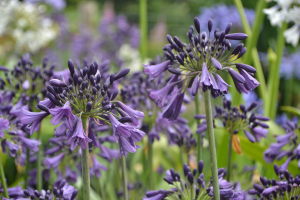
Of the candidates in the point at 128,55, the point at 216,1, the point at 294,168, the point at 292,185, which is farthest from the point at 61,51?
the point at 292,185

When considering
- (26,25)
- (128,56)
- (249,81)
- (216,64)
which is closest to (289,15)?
(249,81)

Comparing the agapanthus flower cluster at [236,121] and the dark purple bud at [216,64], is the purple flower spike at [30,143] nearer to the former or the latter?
the agapanthus flower cluster at [236,121]

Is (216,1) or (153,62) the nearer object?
(153,62)

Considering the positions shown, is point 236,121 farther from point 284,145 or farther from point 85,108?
point 85,108

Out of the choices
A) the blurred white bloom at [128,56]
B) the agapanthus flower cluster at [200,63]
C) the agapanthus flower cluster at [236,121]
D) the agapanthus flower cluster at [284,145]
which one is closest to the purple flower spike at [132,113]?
the agapanthus flower cluster at [200,63]

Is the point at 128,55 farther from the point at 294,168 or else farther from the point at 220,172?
the point at 220,172

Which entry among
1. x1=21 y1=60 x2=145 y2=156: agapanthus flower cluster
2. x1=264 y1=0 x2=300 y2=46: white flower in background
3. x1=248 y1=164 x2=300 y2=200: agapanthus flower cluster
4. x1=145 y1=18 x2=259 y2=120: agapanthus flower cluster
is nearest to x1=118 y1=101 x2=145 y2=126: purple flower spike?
x1=21 y1=60 x2=145 y2=156: agapanthus flower cluster

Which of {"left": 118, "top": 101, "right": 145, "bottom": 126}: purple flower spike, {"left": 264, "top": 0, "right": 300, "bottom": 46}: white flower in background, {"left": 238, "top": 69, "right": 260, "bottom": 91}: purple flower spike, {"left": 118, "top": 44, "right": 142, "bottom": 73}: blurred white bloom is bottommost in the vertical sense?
{"left": 118, "top": 101, "right": 145, "bottom": 126}: purple flower spike

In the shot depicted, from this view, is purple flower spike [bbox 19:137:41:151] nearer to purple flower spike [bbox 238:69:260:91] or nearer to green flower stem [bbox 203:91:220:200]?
green flower stem [bbox 203:91:220:200]
